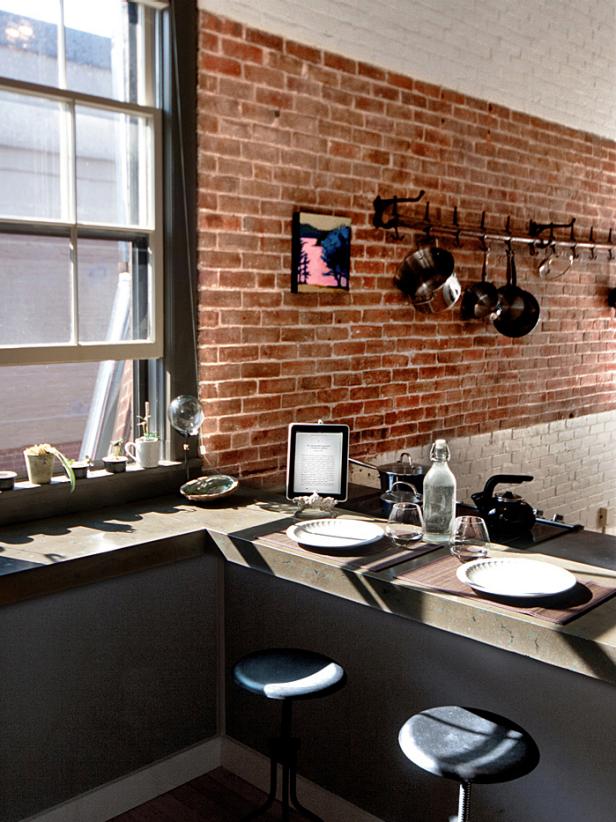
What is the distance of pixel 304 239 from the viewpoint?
11.1 ft

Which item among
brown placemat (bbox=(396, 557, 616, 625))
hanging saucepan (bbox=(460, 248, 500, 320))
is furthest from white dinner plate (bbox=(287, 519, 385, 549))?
hanging saucepan (bbox=(460, 248, 500, 320))

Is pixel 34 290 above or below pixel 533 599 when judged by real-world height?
above

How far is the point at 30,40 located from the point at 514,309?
2.75 m

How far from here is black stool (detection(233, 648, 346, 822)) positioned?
2.17 m

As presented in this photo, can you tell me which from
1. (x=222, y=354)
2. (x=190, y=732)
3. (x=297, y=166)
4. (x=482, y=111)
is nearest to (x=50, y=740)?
(x=190, y=732)

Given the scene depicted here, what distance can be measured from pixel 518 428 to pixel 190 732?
8.71 ft

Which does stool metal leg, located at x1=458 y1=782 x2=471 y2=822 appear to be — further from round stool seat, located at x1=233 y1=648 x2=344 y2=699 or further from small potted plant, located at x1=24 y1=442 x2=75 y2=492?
small potted plant, located at x1=24 y1=442 x2=75 y2=492

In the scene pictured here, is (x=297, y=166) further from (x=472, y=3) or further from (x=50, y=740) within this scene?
(x=50, y=740)

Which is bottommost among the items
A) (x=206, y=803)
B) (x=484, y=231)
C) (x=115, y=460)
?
(x=206, y=803)

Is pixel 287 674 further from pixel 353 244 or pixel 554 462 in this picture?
pixel 554 462

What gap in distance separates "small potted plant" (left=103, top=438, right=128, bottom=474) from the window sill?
0.02 m

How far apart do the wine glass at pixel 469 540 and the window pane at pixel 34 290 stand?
142cm

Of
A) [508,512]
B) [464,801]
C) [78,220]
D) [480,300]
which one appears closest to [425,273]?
[480,300]

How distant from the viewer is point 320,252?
11.3ft
